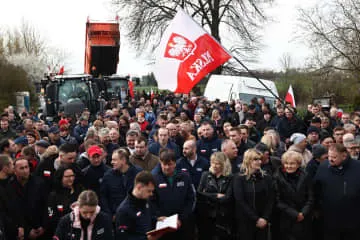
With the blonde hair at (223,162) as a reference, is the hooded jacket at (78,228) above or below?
below

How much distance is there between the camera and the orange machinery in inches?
784

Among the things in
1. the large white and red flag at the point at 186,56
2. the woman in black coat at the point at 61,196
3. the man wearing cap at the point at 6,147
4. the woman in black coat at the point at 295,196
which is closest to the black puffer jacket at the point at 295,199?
the woman in black coat at the point at 295,196

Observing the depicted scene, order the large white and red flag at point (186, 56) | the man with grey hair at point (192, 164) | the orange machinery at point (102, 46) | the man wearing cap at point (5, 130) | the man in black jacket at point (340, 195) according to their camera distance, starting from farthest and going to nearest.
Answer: the orange machinery at point (102, 46) → the man wearing cap at point (5, 130) → the large white and red flag at point (186, 56) → the man with grey hair at point (192, 164) → the man in black jacket at point (340, 195)

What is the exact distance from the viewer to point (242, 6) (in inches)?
1220

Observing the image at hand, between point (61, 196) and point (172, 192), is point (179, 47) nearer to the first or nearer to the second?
point (172, 192)

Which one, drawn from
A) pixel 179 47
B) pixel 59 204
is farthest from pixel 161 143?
pixel 59 204

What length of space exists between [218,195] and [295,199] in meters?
0.98

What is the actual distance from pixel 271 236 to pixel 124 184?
2269 millimetres

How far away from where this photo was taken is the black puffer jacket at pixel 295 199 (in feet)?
19.7

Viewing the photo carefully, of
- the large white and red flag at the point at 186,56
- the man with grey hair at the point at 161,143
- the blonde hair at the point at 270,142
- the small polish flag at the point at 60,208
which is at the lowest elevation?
the small polish flag at the point at 60,208

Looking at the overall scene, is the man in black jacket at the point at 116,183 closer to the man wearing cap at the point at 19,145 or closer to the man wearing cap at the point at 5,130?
the man wearing cap at the point at 19,145

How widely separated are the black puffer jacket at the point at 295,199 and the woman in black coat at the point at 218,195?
0.64 m

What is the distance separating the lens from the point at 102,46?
65.7ft

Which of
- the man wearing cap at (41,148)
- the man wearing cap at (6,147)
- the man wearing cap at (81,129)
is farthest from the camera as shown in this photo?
the man wearing cap at (81,129)
